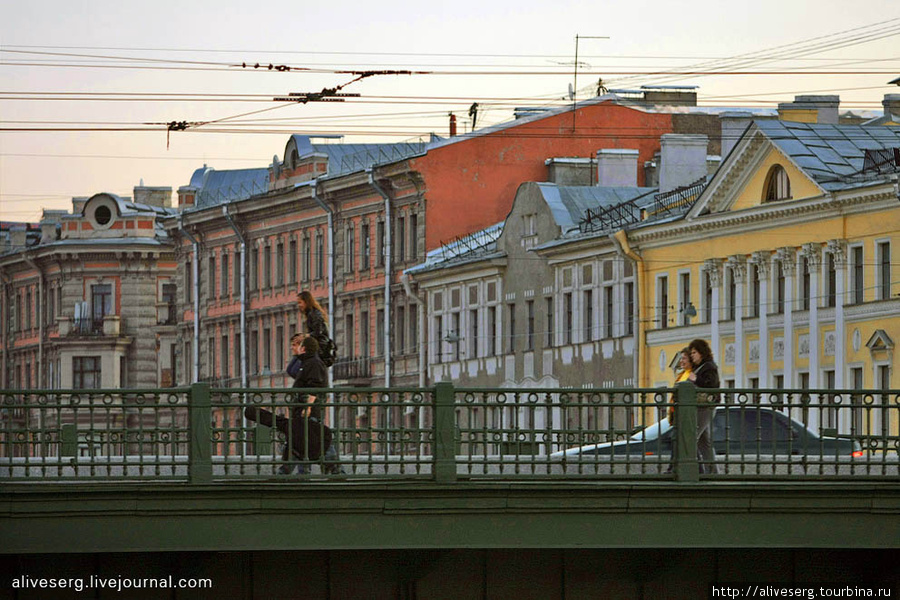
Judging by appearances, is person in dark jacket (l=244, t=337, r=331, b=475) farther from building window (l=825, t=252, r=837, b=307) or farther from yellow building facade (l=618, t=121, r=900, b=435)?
building window (l=825, t=252, r=837, b=307)

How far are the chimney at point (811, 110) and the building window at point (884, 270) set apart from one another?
6526 mm

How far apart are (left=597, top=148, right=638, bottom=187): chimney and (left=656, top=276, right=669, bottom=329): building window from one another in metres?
7.10

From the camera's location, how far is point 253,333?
70500 mm

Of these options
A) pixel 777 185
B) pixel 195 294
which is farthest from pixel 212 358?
pixel 777 185

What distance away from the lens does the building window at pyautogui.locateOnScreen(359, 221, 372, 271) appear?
63250mm

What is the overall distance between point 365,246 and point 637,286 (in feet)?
45.3

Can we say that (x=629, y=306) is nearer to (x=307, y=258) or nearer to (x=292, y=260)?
(x=307, y=258)

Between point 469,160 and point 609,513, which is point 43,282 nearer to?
point 469,160

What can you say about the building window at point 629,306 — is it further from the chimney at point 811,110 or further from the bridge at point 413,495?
the bridge at point 413,495

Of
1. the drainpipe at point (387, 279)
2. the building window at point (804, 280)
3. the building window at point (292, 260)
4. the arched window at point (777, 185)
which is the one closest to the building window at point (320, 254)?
the building window at point (292, 260)

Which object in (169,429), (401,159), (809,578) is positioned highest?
(401,159)

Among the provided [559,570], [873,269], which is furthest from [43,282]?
[559,570]

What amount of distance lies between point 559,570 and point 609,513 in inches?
50.0

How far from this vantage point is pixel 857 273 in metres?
44.0
